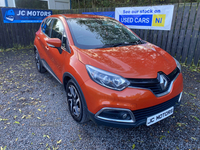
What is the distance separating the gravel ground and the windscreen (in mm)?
1424

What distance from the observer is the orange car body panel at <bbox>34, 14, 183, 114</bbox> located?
1.91 m

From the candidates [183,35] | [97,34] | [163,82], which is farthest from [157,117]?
[183,35]

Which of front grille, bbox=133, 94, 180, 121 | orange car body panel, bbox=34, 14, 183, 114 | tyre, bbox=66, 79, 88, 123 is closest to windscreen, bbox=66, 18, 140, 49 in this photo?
orange car body panel, bbox=34, 14, 183, 114

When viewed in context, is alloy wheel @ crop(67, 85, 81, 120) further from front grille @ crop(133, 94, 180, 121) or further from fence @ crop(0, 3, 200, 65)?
fence @ crop(0, 3, 200, 65)

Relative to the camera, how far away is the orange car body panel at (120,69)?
1.91 meters

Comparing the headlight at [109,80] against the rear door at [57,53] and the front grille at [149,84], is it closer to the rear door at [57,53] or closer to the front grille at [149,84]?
the front grille at [149,84]

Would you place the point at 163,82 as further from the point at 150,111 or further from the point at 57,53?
the point at 57,53

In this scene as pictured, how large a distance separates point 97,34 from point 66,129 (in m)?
1.85

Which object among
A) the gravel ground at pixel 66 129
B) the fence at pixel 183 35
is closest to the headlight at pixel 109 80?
the gravel ground at pixel 66 129

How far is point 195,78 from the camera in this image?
4.41 metres

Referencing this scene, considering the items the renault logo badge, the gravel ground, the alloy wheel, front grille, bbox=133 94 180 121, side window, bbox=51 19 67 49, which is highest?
side window, bbox=51 19 67 49

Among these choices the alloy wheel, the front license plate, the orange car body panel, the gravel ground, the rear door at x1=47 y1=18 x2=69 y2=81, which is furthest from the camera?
the rear door at x1=47 y1=18 x2=69 y2=81

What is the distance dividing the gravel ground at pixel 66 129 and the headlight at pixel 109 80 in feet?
Result: 3.07

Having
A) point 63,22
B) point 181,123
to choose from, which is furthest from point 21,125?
point 181,123
